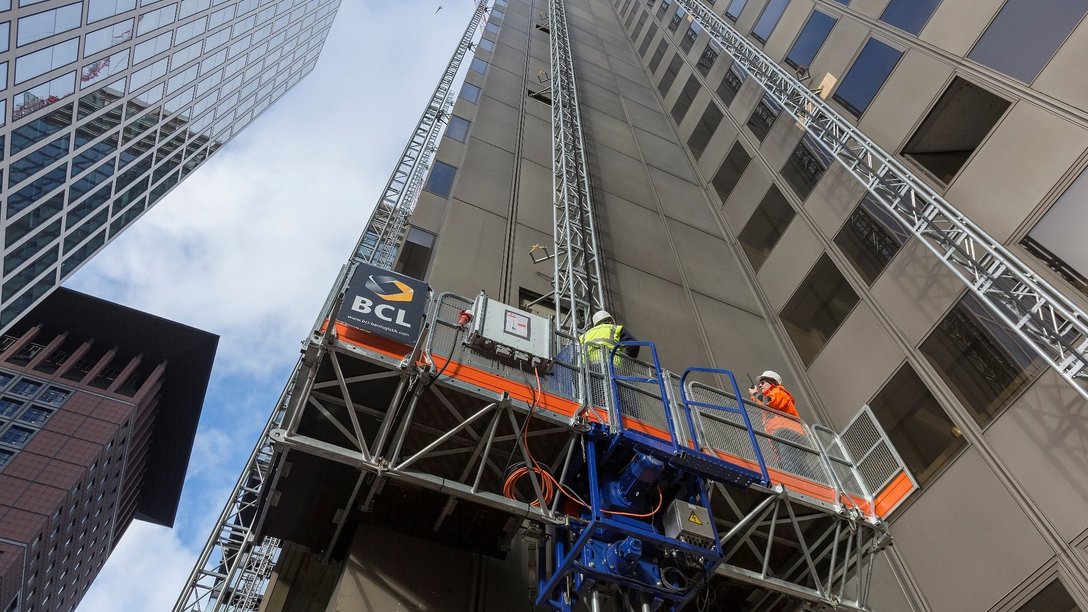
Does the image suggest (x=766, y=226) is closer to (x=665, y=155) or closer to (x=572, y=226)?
(x=572, y=226)

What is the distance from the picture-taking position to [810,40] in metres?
21.9

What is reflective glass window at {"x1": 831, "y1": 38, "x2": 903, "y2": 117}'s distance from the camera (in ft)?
59.5

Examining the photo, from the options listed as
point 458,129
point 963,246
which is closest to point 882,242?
point 963,246

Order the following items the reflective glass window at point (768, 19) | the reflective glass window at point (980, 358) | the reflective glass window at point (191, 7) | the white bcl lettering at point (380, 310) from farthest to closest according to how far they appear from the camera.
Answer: the reflective glass window at point (191, 7) < the reflective glass window at point (768, 19) < the reflective glass window at point (980, 358) < the white bcl lettering at point (380, 310)

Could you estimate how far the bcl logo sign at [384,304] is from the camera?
8.73 metres

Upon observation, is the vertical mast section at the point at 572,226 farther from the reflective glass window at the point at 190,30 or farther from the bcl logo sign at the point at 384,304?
the reflective glass window at the point at 190,30

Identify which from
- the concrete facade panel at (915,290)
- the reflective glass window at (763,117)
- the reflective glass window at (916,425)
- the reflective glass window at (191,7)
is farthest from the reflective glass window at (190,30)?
the reflective glass window at (916,425)

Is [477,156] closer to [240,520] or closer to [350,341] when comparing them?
[350,341]

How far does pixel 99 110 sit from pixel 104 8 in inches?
316

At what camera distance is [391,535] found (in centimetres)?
981

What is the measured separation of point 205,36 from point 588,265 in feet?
173

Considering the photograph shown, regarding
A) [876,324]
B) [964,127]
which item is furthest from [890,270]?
[964,127]

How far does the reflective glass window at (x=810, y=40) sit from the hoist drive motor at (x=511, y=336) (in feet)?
54.8

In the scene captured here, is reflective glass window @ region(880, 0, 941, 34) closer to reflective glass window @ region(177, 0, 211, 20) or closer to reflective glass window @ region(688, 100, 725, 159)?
reflective glass window @ region(688, 100, 725, 159)
